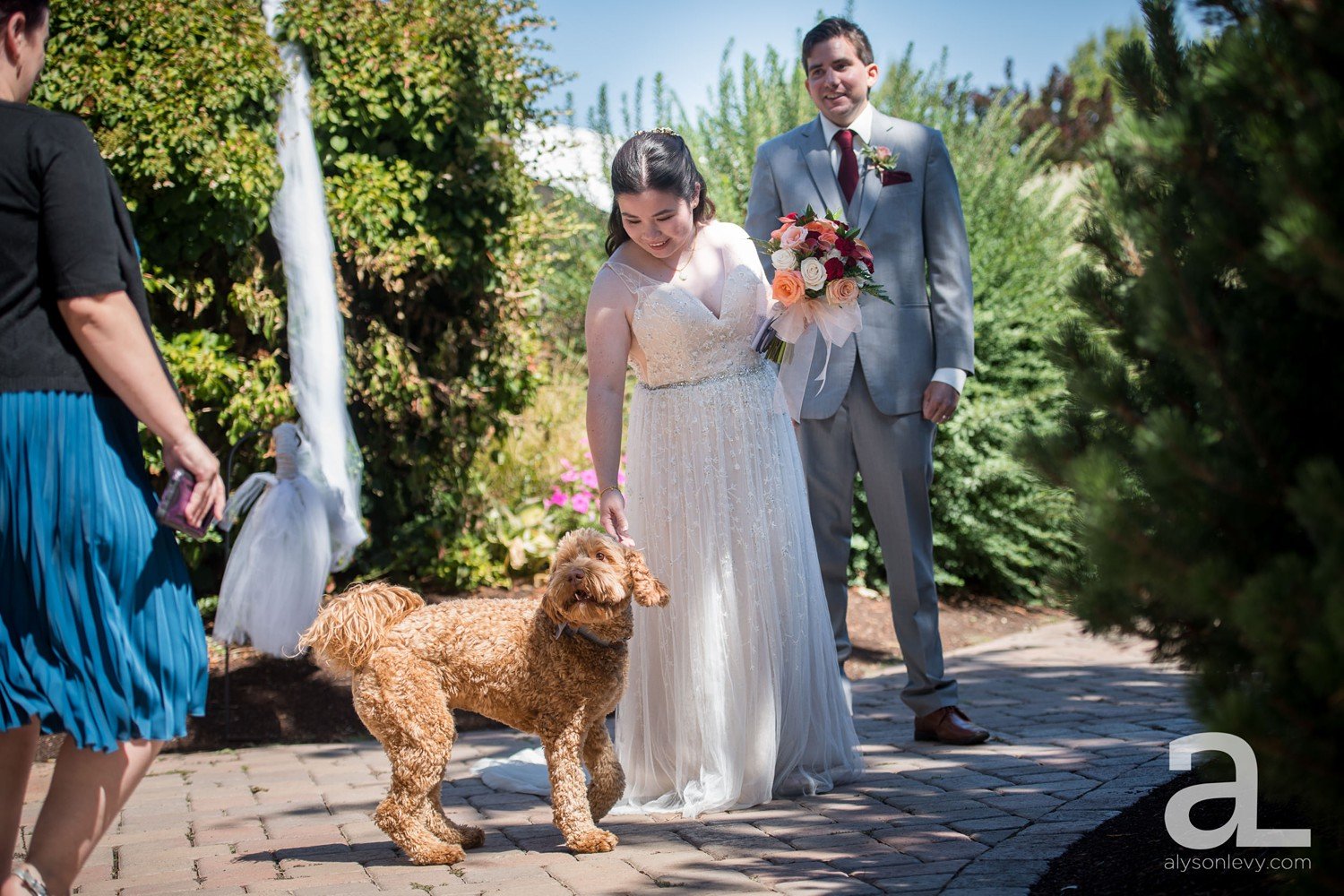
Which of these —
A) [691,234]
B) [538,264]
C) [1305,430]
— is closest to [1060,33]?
[538,264]

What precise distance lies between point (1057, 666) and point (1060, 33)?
2329 centimetres

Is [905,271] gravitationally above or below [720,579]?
above

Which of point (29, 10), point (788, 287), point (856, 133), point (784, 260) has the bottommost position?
point (788, 287)

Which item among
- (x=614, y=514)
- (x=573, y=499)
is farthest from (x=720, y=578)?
(x=573, y=499)

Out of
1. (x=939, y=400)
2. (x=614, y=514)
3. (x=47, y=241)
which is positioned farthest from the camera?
(x=939, y=400)

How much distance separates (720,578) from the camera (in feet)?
13.6

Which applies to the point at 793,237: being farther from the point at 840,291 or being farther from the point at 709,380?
the point at 709,380

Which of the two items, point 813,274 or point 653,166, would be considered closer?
point 653,166

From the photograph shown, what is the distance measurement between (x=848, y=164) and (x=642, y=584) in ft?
7.46

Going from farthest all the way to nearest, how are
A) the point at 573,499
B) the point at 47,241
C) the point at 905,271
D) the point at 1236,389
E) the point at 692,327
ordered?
1. the point at 573,499
2. the point at 905,271
3. the point at 692,327
4. the point at 47,241
5. the point at 1236,389

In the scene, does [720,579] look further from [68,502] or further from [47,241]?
[47,241]

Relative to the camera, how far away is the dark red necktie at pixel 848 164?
4.96 m

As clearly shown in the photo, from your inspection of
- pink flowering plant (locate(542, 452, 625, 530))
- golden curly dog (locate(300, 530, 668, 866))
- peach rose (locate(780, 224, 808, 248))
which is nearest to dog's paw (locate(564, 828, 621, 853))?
golden curly dog (locate(300, 530, 668, 866))

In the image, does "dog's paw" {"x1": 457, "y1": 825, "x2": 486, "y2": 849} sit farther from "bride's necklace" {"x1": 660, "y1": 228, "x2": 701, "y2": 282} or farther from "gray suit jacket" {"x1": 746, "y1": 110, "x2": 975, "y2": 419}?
"gray suit jacket" {"x1": 746, "y1": 110, "x2": 975, "y2": 419}
